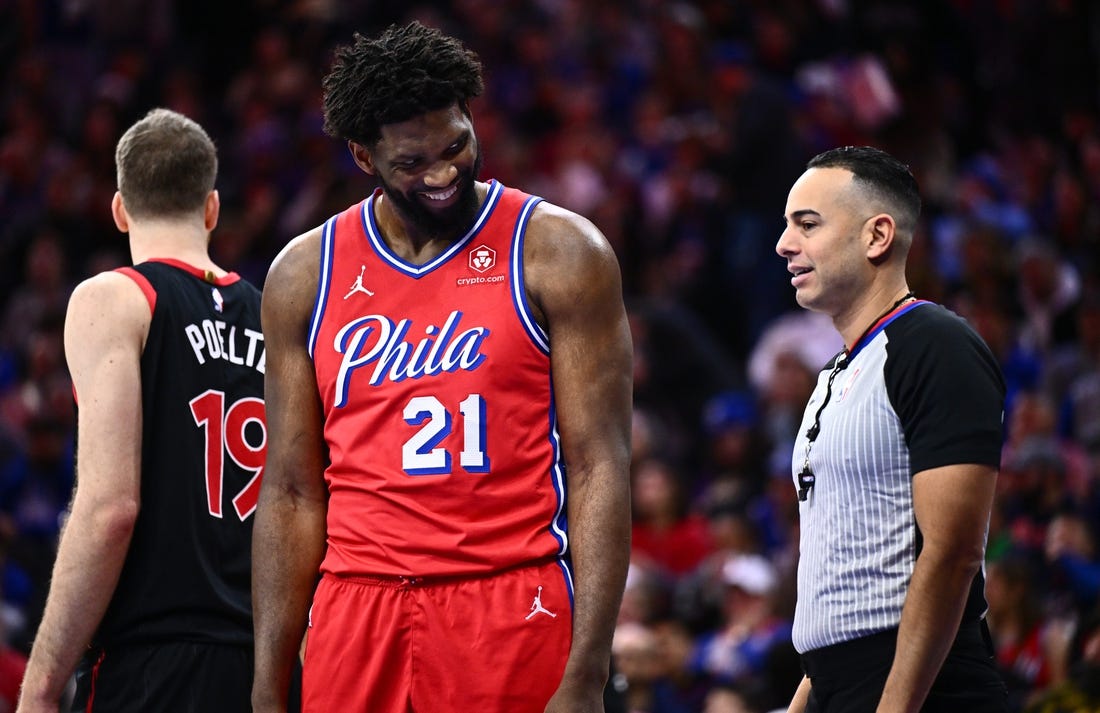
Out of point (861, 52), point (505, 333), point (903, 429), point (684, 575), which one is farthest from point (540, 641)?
point (861, 52)

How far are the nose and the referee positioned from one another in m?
0.80

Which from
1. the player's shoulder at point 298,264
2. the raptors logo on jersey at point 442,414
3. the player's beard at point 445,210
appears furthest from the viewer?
the player's shoulder at point 298,264

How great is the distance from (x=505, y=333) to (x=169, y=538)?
3.80ft

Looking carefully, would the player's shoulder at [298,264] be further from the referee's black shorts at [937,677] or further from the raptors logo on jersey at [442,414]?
the referee's black shorts at [937,677]

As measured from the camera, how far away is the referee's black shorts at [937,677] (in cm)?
327

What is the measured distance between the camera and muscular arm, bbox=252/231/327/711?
3752 millimetres

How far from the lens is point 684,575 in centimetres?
891

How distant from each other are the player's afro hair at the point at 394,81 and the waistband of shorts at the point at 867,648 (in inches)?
60.8

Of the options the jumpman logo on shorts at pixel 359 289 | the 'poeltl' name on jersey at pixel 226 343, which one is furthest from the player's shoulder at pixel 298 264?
the 'poeltl' name on jersey at pixel 226 343

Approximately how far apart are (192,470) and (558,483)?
3.67ft

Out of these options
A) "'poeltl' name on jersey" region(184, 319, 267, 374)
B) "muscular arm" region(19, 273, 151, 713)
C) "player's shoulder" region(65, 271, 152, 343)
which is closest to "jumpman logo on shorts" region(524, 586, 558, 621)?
"muscular arm" region(19, 273, 151, 713)

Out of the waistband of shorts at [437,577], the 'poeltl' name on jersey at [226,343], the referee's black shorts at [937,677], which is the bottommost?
the referee's black shorts at [937,677]

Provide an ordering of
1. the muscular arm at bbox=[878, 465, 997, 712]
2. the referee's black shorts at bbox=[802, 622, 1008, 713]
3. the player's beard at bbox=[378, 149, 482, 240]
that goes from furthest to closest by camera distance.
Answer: the player's beard at bbox=[378, 149, 482, 240]
the referee's black shorts at bbox=[802, 622, 1008, 713]
the muscular arm at bbox=[878, 465, 997, 712]

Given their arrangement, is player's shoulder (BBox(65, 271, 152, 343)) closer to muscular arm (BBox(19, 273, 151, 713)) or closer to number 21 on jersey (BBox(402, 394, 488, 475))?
muscular arm (BBox(19, 273, 151, 713))
